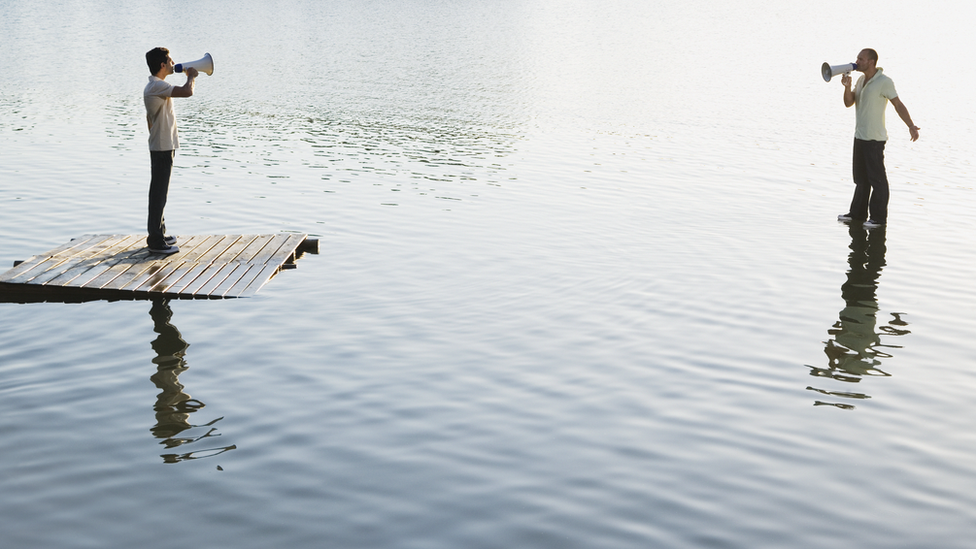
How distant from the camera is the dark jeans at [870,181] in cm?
1241

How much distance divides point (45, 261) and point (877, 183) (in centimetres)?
1045

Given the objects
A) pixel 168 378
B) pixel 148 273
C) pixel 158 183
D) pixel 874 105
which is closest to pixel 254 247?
pixel 158 183

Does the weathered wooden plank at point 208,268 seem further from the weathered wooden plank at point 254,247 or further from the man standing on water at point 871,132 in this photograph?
the man standing on water at point 871,132

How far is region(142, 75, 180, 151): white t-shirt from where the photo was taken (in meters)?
9.13

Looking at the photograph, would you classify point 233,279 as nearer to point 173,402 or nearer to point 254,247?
point 254,247

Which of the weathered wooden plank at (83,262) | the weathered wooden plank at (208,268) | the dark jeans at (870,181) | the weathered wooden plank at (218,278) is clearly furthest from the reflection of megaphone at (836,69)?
the weathered wooden plank at (83,262)

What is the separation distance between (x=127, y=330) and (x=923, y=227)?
10.4 m

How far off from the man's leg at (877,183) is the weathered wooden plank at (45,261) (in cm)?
982

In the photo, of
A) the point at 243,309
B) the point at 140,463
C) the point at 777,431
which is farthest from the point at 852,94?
the point at 140,463

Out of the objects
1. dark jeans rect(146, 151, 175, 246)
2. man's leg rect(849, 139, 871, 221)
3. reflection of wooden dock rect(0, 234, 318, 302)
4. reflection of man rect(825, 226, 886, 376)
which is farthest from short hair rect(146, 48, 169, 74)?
man's leg rect(849, 139, 871, 221)

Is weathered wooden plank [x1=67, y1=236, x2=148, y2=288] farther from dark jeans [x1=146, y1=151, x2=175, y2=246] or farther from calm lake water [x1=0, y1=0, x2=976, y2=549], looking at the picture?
dark jeans [x1=146, y1=151, x2=175, y2=246]

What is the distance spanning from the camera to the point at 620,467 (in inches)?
216

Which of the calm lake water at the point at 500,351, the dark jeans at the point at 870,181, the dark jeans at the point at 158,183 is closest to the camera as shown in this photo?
the calm lake water at the point at 500,351

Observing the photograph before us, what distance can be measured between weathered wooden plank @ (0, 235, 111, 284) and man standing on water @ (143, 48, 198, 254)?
85 cm
